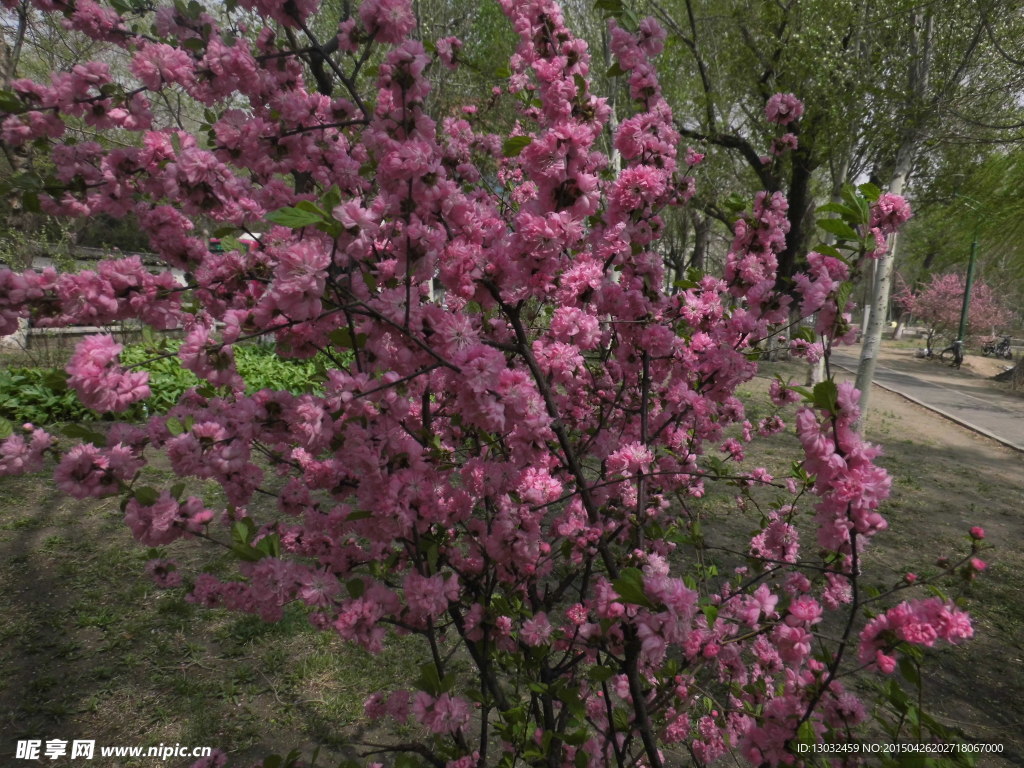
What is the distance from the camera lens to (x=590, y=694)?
2377mm

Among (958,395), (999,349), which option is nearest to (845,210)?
(958,395)

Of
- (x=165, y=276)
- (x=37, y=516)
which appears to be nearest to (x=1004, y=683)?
(x=165, y=276)

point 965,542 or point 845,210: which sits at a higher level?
point 845,210

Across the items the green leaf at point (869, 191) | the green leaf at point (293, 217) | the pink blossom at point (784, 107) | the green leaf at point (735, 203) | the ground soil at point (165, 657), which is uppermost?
the pink blossom at point (784, 107)

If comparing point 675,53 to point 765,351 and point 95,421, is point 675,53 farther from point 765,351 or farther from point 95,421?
point 95,421

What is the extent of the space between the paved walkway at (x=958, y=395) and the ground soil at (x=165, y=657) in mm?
6798

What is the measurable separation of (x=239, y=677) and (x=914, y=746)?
3.64m

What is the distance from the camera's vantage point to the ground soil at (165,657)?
308 centimetres

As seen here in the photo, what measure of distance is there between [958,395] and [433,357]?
18.2 metres

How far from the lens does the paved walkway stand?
1096 cm

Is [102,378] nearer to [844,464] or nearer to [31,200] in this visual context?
[31,200]

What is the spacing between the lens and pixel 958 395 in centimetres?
1452

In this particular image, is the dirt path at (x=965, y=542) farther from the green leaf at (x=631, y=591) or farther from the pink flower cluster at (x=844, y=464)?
the green leaf at (x=631, y=591)

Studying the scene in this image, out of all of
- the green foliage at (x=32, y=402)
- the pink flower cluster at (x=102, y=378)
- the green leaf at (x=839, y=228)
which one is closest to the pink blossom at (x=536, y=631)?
the pink flower cluster at (x=102, y=378)
